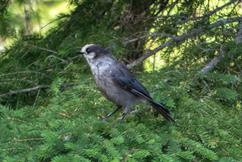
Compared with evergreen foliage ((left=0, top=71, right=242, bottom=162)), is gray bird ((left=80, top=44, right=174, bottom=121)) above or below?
above

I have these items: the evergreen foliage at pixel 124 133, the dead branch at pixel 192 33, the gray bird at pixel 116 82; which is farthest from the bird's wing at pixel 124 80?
the dead branch at pixel 192 33

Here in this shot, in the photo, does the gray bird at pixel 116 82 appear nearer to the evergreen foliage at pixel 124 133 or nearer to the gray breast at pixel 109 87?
the gray breast at pixel 109 87

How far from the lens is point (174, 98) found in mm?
4156

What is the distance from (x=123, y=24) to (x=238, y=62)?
4.33 ft

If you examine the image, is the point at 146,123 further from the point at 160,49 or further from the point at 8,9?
the point at 8,9

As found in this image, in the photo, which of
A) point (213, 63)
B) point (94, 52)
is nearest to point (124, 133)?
point (94, 52)

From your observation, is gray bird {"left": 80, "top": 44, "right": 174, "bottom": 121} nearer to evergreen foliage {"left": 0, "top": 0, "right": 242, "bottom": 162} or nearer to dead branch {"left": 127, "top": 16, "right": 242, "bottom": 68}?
evergreen foliage {"left": 0, "top": 0, "right": 242, "bottom": 162}

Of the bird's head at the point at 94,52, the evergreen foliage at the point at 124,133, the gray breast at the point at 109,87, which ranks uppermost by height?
the bird's head at the point at 94,52

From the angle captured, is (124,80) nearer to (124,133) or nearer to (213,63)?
(213,63)

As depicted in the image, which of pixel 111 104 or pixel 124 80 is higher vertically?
A: pixel 124 80

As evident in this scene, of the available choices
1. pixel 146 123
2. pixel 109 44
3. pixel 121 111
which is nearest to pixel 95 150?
pixel 146 123

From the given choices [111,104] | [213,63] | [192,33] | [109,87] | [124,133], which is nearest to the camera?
[124,133]

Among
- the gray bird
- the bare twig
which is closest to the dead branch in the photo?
the bare twig

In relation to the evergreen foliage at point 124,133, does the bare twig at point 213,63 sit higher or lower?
higher
